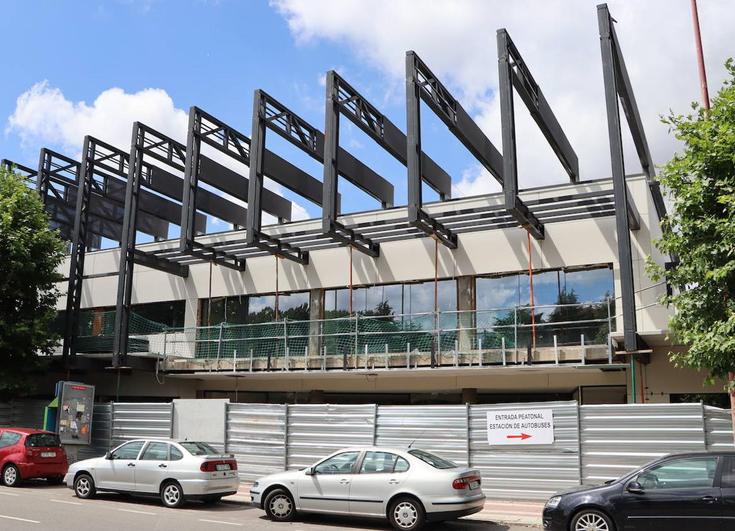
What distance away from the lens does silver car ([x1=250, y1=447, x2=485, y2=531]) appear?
443 inches

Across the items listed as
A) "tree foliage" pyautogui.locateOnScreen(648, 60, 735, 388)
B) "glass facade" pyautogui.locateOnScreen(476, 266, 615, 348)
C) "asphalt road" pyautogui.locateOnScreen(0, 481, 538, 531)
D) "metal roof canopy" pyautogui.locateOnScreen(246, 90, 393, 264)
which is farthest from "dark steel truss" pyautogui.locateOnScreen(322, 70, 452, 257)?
"tree foliage" pyautogui.locateOnScreen(648, 60, 735, 388)

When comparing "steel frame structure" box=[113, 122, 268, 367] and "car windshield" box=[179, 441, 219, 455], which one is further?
"steel frame structure" box=[113, 122, 268, 367]

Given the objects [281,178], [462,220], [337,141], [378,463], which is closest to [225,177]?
[281,178]

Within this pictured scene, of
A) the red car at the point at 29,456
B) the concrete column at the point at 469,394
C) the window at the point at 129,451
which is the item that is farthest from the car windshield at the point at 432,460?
the red car at the point at 29,456

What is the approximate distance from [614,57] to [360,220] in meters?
10.4

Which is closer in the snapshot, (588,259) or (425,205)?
(588,259)

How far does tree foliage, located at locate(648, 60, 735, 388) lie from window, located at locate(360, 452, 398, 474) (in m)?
5.23

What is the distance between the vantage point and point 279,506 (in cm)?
1266

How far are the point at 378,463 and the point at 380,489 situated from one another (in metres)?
0.49

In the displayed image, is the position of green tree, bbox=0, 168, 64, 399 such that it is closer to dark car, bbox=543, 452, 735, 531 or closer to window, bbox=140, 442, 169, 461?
window, bbox=140, 442, 169, 461

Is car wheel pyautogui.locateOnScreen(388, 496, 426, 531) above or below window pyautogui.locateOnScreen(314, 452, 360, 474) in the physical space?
below

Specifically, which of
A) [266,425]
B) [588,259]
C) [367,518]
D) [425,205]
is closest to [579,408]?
[367,518]

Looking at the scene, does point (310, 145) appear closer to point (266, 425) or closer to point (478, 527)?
point (266, 425)

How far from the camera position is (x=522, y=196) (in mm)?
21859
